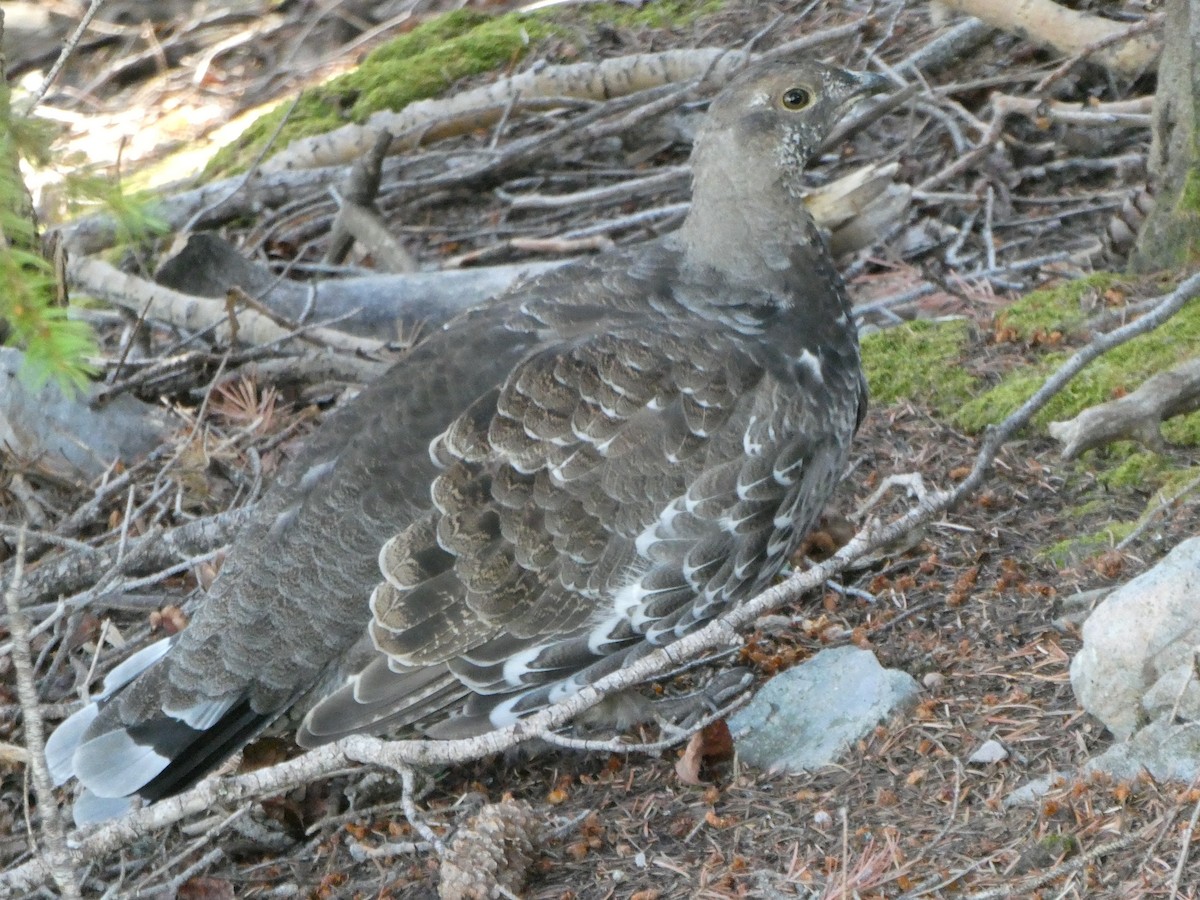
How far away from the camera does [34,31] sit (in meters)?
11.4

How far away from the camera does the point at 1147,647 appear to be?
10.8 feet

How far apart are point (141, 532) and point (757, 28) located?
5.36 meters

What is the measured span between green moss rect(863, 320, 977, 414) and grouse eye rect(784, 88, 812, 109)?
1.35 m

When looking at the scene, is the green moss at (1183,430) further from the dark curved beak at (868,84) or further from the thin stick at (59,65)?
the thin stick at (59,65)

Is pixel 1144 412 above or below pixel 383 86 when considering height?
below

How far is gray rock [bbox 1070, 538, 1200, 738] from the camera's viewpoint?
3.24 metres

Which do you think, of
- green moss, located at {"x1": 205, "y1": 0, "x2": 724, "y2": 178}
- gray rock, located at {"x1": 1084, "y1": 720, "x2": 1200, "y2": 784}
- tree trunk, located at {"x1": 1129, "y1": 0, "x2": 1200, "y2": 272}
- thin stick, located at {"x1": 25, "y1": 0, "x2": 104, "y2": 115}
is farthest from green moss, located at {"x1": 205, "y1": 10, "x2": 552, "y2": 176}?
gray rock, located at {"x1": 1084, "y1": 720, "x2": 1200, "y2": 784}

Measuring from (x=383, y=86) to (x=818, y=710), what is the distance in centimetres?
619

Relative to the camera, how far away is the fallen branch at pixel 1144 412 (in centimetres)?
457

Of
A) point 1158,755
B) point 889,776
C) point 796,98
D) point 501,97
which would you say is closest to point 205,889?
point 889,776

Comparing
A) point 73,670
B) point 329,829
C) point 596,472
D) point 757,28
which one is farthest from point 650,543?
point 757,28

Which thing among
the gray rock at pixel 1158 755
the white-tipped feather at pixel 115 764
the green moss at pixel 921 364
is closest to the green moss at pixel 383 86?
the green moss at pixel 921 364

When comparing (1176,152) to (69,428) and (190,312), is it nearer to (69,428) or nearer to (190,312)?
(190,312)

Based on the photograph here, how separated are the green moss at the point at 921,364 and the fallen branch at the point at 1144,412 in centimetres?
84
